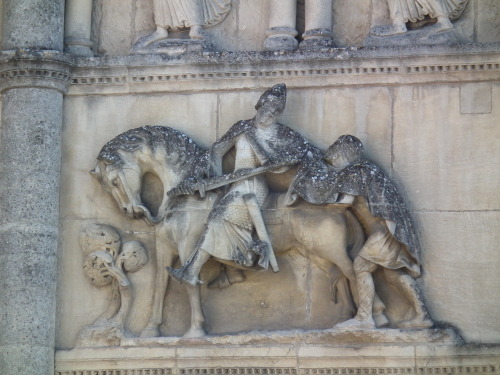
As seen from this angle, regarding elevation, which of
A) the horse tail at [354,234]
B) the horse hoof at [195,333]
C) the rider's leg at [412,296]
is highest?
the horse tail at [354,234]

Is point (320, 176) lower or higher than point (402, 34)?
lower

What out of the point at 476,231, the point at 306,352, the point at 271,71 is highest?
the point at 271,71

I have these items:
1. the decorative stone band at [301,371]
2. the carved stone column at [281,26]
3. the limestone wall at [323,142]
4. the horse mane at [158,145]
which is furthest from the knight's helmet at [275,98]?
the decorative stone band at [301,371]

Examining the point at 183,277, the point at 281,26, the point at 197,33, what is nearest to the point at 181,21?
the point at 197,33

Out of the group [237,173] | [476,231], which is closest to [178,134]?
Answer: [237,173]

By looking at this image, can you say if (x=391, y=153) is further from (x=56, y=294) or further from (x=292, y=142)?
(x=56, y=294)

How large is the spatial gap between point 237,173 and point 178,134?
0.69m

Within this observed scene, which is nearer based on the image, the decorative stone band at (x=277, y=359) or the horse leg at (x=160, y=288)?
the decorative stone band at (x=277, y=359)

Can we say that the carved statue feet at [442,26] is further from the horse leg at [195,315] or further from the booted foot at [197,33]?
the horse leg at [195,315]

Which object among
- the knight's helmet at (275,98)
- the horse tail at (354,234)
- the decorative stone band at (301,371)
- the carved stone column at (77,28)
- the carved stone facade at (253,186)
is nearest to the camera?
the decorative stone band at (301,371)

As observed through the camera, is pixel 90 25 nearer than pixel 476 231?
No

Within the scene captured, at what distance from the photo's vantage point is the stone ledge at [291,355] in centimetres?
1416

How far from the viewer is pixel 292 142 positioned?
14641 millimetres

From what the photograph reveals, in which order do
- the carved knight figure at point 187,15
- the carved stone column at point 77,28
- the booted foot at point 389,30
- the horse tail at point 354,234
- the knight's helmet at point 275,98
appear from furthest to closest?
the carved stone column at point 77,28 → the carved knight figure at point 187,15 → the booted foot at point 389,30 → the knight's helmet at point 275,98 → the horse tail at point 354,234
